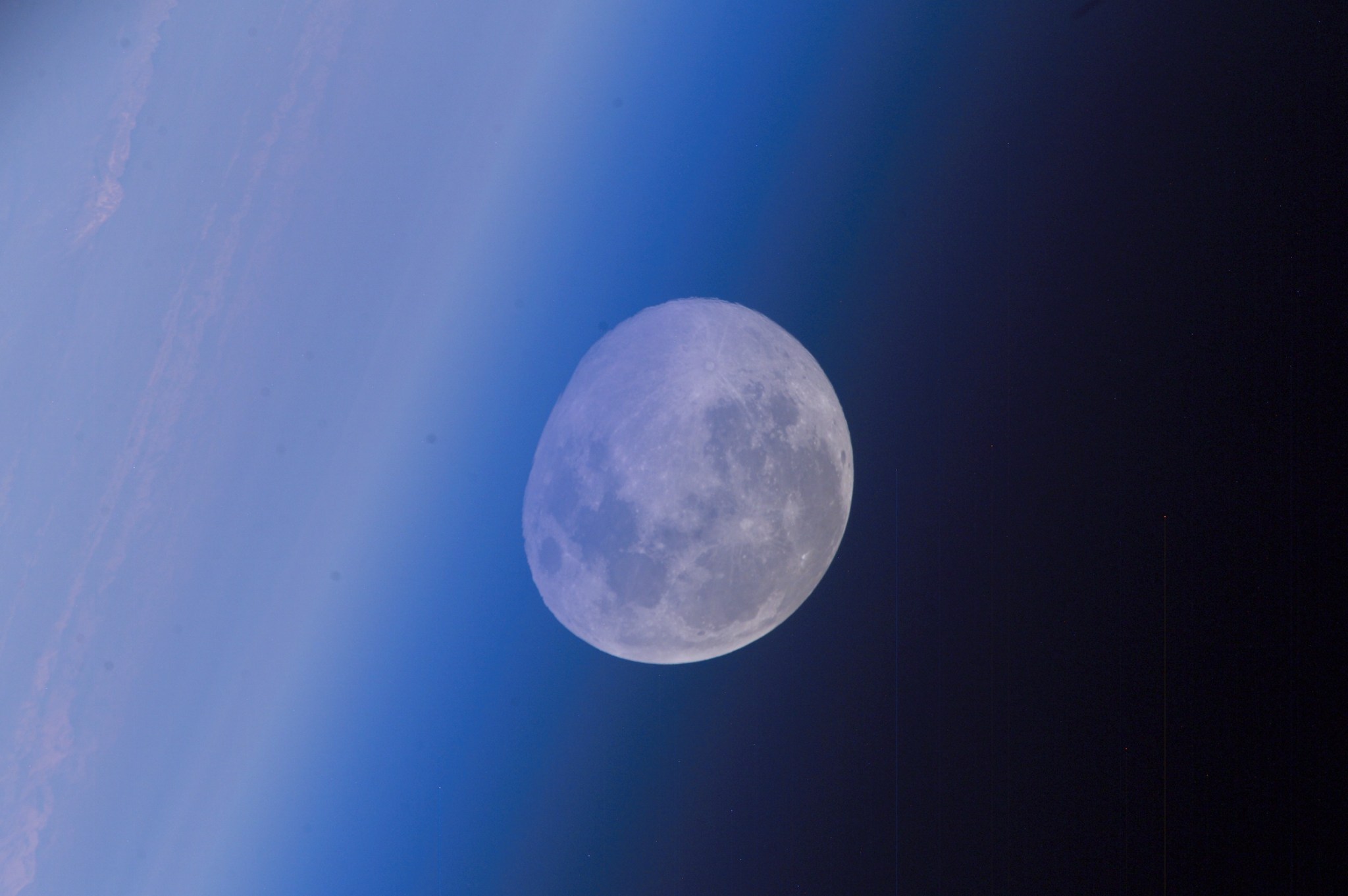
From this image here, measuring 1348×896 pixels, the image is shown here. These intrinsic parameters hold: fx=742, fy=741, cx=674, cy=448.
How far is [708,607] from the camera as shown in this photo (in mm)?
3369

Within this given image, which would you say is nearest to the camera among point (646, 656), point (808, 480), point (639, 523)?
point (639, 523)

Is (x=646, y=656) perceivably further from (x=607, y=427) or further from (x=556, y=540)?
(x=607, y=427)

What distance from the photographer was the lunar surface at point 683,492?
323cm

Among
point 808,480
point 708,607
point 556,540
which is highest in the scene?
point 808,480

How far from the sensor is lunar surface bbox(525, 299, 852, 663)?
323 cm

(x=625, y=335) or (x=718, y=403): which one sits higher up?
(x=625, y=335)

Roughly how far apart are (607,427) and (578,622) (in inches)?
38.9

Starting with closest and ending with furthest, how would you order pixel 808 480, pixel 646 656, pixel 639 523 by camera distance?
pixel 639 523
pixel 808 480
pixel 646 656

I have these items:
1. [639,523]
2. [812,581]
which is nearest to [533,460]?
[639,523]

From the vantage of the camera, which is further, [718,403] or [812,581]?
[812,581]

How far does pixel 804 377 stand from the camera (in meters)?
3.76

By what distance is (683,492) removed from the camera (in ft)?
10.5

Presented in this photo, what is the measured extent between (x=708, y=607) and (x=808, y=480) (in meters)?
0.74

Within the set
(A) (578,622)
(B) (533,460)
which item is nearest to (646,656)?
(A) (578,622)
